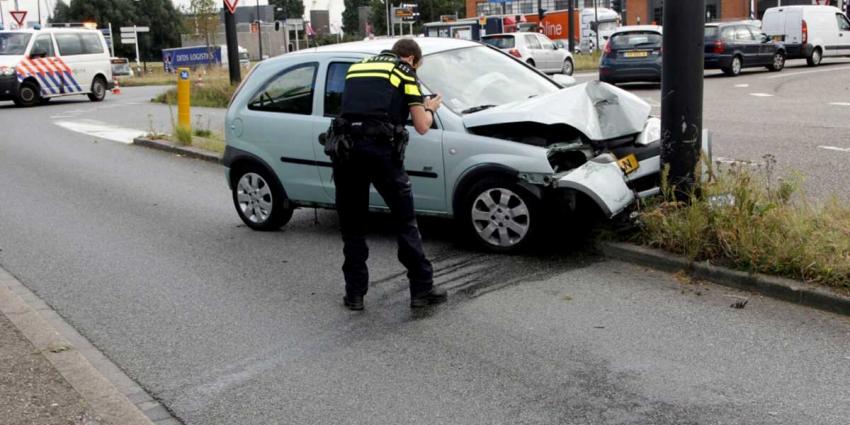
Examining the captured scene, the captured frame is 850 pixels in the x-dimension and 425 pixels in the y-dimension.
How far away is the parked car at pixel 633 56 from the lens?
23.6 meters

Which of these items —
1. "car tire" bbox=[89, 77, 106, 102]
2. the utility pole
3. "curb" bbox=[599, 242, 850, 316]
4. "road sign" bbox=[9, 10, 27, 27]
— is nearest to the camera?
"curb" bbox=[599, 242, 850, 316]

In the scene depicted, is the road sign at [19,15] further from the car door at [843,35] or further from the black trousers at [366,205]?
the black trousers at [366,205]

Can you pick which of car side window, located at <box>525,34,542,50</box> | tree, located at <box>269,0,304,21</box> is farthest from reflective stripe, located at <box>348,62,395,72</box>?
tree, located at <box>269,0,304,21</box>

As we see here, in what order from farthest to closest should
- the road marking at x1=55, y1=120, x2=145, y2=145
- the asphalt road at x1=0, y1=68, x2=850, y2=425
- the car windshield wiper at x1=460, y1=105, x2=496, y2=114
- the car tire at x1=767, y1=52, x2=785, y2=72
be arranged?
1. the car tire at x1=767, y1=52, x2=785, y2=72
2. the road marking at x1=55, y1=120, x2=145, y2=145
3. the car windshield wiper at x1=460, y1=105, x2=496, y2=114
4. the asphalt road at x1=0, y1=68, x2=850, y2=425

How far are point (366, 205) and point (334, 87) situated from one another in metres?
2.24

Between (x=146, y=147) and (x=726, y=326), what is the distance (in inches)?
489

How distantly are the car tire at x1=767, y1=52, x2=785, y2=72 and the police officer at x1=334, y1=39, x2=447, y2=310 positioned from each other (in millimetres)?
24309

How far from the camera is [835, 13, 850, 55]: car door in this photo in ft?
104

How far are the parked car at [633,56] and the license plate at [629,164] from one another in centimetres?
1671

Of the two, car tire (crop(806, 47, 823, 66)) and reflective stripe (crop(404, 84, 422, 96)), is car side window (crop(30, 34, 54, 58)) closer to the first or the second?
car tire (crop(806, 47, 823, 66))

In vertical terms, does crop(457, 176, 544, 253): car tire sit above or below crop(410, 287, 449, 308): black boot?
above

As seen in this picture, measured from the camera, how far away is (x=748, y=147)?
1252 centimetres

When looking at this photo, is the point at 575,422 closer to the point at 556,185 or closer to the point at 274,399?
the point at 274,399

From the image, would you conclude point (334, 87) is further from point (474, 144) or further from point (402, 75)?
point (402, 75)
